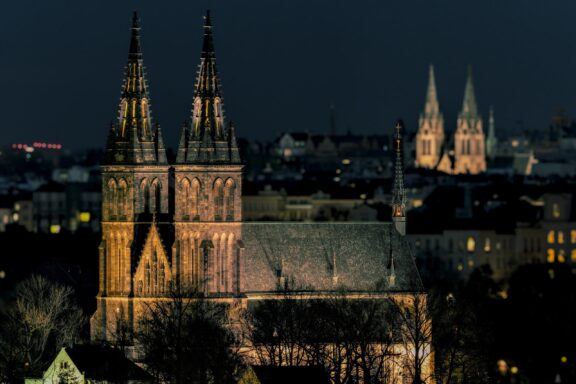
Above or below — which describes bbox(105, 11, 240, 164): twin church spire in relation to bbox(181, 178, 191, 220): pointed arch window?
above

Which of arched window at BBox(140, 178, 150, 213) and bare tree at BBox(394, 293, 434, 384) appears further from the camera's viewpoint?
arched window at BBox(140, 178, 150, 213)

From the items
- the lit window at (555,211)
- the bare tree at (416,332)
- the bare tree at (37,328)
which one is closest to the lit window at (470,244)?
the lit window at (555,211)

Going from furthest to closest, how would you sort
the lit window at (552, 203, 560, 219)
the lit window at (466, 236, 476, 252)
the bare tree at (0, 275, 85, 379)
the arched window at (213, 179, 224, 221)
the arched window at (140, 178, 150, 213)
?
the lit window at (552, 203, 560, 219)
the lit window at (466, 236, 476, 252)
the arched window at (140, 178, 150, 213)
the arched window at (213, 179, 224, 221)
the bare tree at (0, 275, 85, 379)

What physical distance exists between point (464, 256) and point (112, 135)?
7614 cm

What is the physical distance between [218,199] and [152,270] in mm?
3638

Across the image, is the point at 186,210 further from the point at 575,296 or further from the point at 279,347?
the point at 575,296

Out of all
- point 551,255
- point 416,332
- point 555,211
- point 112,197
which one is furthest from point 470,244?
point 416,332

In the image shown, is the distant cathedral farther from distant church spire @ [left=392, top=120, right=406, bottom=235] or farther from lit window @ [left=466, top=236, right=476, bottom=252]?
lit window @ [left=466, top=236, right=476, bottom=252]

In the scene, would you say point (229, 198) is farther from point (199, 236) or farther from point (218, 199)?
point (199, 236)

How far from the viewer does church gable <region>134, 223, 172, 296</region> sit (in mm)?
100438

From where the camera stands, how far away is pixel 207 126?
329 ft

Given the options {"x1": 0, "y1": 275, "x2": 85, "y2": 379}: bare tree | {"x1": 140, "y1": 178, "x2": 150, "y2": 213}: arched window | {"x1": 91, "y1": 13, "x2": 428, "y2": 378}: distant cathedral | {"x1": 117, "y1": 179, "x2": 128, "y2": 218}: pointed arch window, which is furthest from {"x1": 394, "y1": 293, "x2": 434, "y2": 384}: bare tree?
{"x1": 0, "y1": 275, "x2": 85, "y2": 379}: bare tree

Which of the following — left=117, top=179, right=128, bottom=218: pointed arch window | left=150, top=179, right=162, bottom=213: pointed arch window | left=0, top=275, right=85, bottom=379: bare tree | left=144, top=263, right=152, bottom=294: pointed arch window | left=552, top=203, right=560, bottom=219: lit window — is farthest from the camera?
left=552, top=203, right=560, bottom=219: lit window

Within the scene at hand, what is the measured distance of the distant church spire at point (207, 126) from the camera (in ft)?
328
